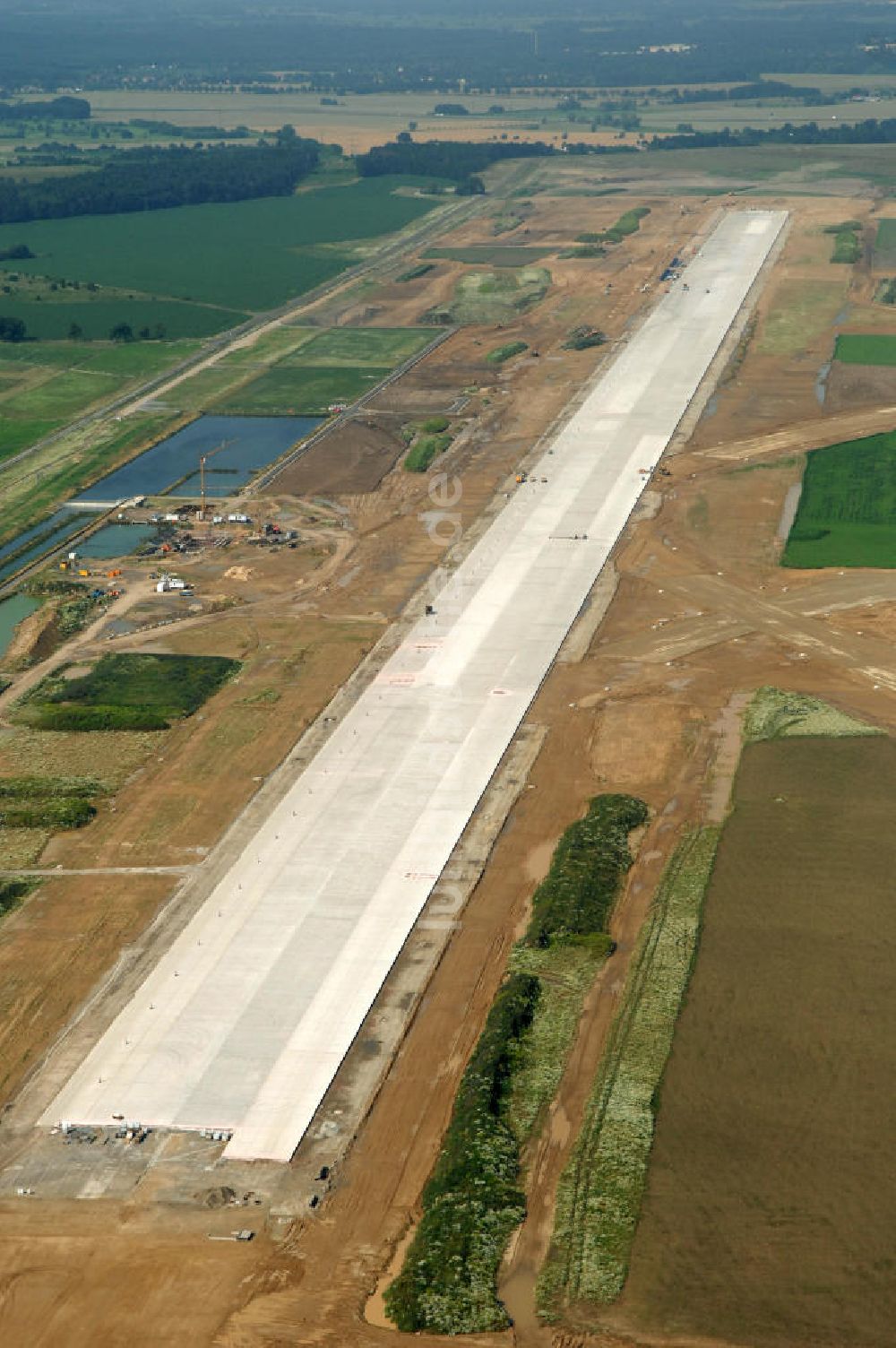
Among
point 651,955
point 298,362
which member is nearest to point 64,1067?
point 651,955

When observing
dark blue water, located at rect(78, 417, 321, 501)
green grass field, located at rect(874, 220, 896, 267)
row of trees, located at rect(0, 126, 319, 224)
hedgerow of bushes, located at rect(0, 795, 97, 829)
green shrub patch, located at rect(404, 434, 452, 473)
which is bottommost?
hedgerow of bushes, located at rect(0, 795, 97, 829)

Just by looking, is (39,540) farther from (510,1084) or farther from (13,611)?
(510,1084)

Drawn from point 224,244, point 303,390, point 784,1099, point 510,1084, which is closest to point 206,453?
point 303,390

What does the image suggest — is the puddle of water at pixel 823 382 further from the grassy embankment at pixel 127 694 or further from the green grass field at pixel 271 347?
the grassy embankment at pixel 127 694

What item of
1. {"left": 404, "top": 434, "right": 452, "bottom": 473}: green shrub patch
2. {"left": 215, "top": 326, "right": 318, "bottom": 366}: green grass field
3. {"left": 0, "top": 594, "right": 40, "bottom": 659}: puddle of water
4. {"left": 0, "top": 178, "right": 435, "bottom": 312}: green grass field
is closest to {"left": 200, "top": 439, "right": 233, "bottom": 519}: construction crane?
{"left": 404, "top": 434, "right": 452, "bottom": 473}: green shrub patch

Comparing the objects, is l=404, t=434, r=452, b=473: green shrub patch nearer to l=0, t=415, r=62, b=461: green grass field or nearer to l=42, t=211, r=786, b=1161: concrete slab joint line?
l=42, t=211, r=786, b=1161: concrete slab joint line
